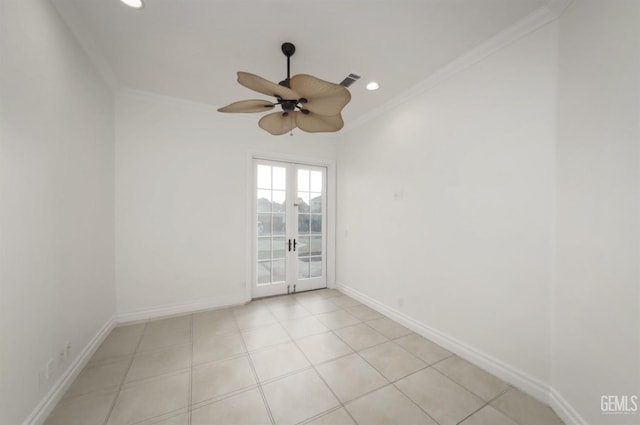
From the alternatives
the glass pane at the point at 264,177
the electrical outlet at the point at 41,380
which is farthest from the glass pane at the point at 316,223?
the electrical outlet at the point at 41,380

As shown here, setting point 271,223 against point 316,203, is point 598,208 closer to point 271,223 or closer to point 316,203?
point 316,203

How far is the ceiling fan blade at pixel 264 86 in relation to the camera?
1.42m

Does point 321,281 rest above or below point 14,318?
below

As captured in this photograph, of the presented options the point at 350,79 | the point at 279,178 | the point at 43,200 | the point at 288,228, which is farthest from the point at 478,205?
the point at 43,200

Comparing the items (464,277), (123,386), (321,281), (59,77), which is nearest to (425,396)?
(464,277)

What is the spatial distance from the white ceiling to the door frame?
1272mm

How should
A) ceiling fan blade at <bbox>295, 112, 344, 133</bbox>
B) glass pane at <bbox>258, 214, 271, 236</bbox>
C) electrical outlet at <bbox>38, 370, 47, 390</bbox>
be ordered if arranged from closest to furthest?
1. electrical outlet at <bbox>38, 370, 47, 390</bbox>
2. ceiling fan blade at <bbox>295, 112, 344, 133</bbox>
3. glass pane at <bbox>258, 214, 271, 236</bbox>

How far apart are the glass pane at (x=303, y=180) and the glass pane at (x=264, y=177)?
1.82 feet

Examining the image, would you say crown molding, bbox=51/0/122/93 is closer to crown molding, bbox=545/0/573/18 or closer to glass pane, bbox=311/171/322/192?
glass pane, bbox=311/171/322/192

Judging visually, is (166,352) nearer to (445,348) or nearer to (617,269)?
(445,348)

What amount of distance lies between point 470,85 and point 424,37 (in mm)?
673

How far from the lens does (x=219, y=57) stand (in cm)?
234

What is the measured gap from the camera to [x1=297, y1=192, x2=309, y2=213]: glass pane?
4168 mm

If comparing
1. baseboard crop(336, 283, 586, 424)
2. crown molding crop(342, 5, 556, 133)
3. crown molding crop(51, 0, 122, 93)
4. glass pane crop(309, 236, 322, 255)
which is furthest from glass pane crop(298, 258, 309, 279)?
crown molding crop(51, 0, 122, 93)
